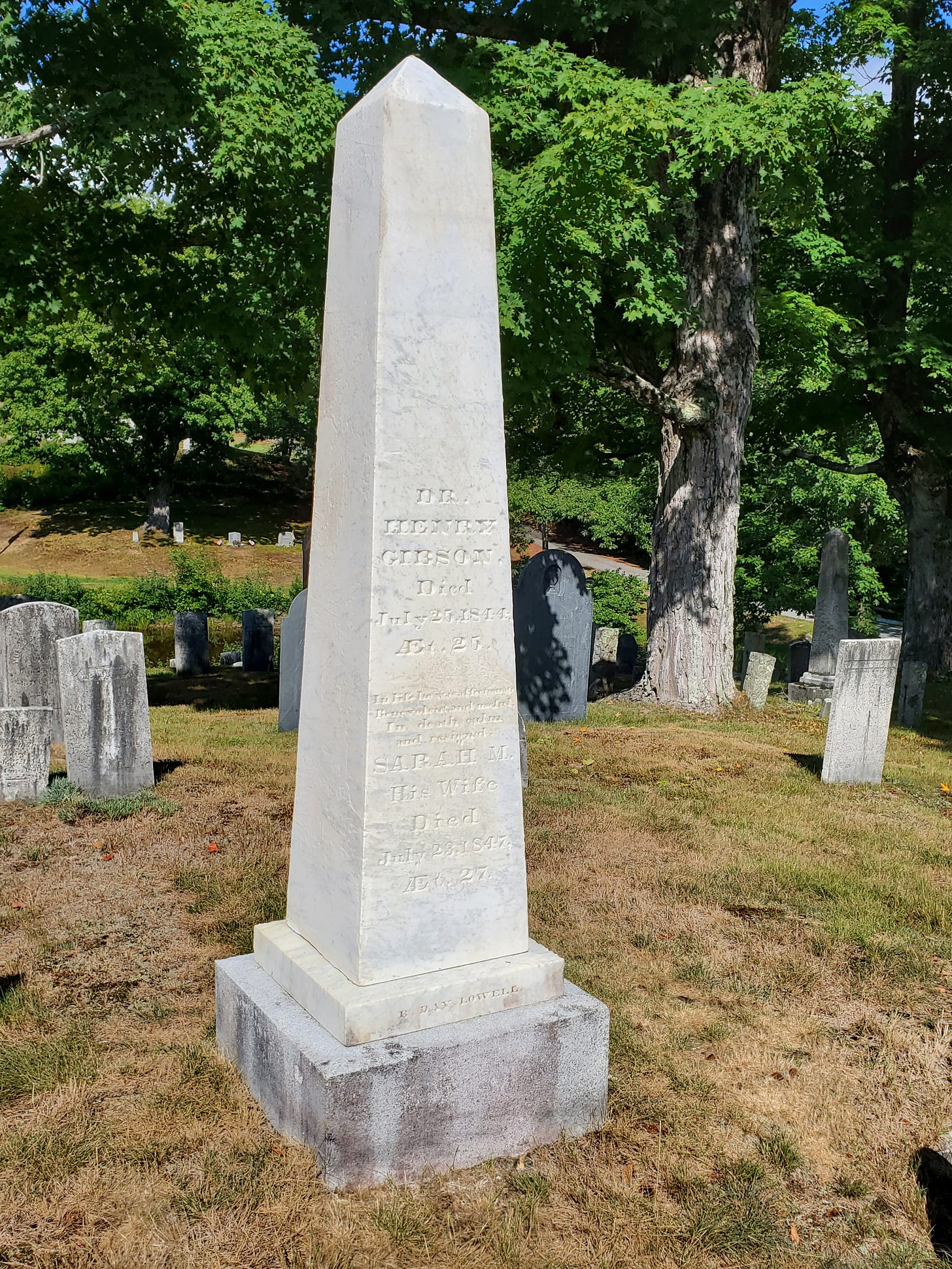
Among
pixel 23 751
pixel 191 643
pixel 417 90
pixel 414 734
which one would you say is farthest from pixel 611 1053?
pixel 191 643

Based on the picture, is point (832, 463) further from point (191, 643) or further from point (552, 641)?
point (191, 643)

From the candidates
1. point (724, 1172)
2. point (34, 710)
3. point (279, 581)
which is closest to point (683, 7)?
point (34, 710)

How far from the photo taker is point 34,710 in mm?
7723

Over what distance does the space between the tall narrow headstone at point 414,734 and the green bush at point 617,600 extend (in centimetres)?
1854

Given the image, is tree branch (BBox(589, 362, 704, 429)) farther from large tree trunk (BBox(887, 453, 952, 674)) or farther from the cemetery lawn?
large tree trunk (BBox(887, 453, 952, 674))

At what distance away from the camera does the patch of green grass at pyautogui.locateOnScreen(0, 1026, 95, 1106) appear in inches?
155

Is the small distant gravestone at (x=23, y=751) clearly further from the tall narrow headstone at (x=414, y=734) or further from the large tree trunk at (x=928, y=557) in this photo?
the large tree trunk at (x=928, y=557)

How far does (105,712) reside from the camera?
7.98 m

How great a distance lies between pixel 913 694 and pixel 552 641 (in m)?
5.36

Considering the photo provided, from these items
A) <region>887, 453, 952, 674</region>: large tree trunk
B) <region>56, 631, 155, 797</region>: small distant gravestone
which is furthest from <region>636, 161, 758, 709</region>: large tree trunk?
<region>887, 453, 952, 674</region>: large tree trunk

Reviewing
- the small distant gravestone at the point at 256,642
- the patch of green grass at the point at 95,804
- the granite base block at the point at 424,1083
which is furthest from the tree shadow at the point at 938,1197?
the small distant gravestone at the point at 256,642

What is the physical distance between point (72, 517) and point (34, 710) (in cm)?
3575

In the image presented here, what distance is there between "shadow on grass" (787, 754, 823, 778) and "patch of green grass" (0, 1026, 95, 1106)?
7.47 meters

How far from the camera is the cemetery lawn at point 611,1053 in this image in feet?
10.8
